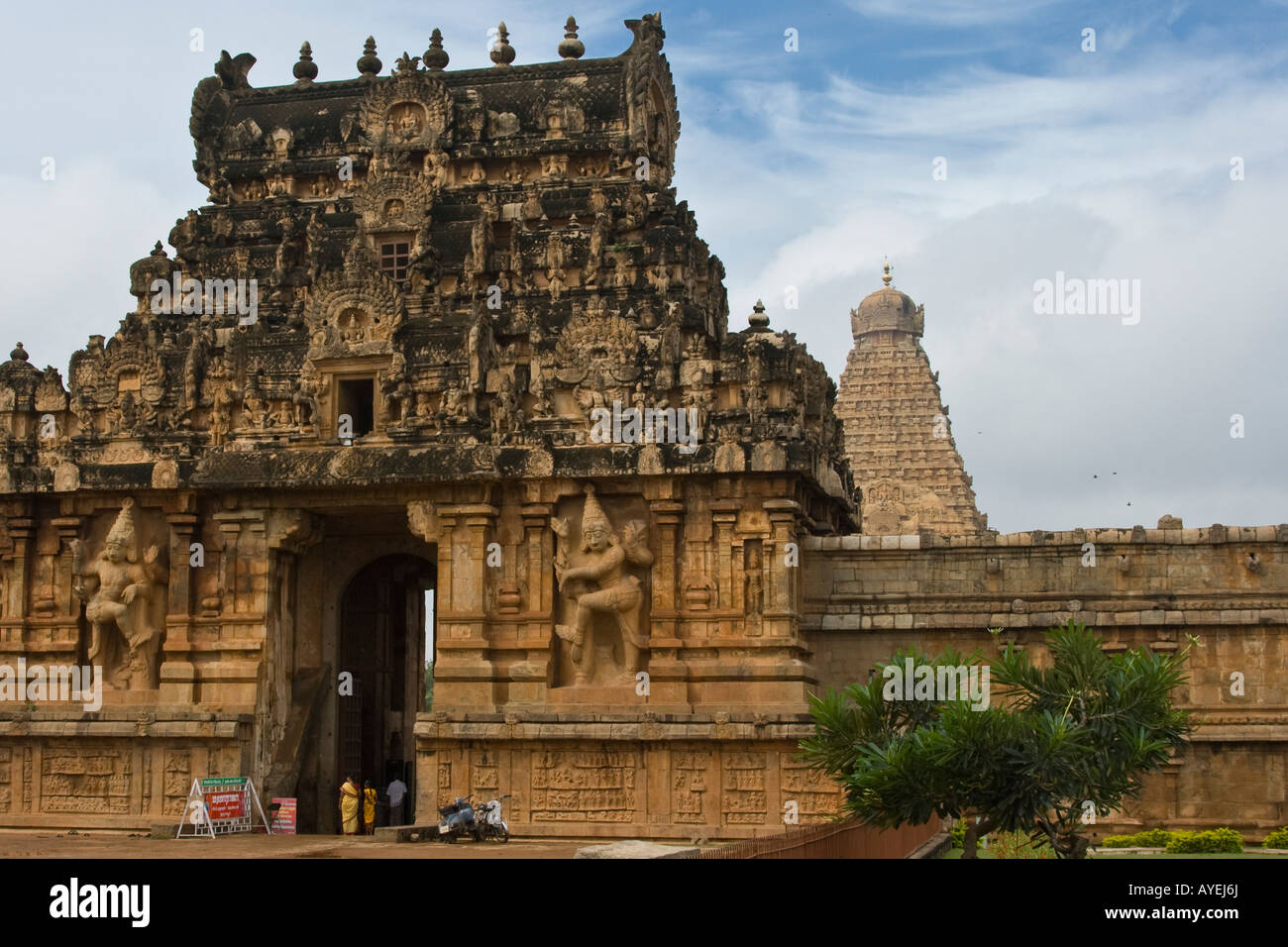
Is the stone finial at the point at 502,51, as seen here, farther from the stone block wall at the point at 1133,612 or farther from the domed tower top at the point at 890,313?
the domed tower top at the point at 890,313

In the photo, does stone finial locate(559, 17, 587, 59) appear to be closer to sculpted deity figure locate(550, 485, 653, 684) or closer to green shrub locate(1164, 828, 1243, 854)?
sculpted deity figure locate(550, 485, 653, 684)

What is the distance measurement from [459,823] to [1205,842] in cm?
1080

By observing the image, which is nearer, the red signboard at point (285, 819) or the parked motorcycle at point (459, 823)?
the parked motorcycle at point (459, 823)

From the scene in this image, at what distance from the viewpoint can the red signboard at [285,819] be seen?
28188 millimetres

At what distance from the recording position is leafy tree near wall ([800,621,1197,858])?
19.0 meters

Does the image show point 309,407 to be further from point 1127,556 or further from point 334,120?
point 1127,556

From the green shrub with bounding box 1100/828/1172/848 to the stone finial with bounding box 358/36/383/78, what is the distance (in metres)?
20.5

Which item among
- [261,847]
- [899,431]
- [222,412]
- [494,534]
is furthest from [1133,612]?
[899,431]

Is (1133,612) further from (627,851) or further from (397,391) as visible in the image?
(397,391)

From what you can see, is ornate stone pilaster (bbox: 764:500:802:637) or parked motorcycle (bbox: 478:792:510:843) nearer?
parked motorcycle (bbox: 478:792:510:843)

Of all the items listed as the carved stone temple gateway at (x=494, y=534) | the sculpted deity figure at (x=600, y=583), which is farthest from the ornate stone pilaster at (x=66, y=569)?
the sculpted deity figure at (x=600, y=583)

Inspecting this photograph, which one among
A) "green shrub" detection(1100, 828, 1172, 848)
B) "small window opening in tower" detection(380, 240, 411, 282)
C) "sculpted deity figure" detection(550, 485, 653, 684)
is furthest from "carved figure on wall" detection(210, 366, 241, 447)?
"green shrub" detection(1100, 828, 1172, 848)

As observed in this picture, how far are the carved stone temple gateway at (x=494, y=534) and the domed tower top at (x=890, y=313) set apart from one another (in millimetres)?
45904
